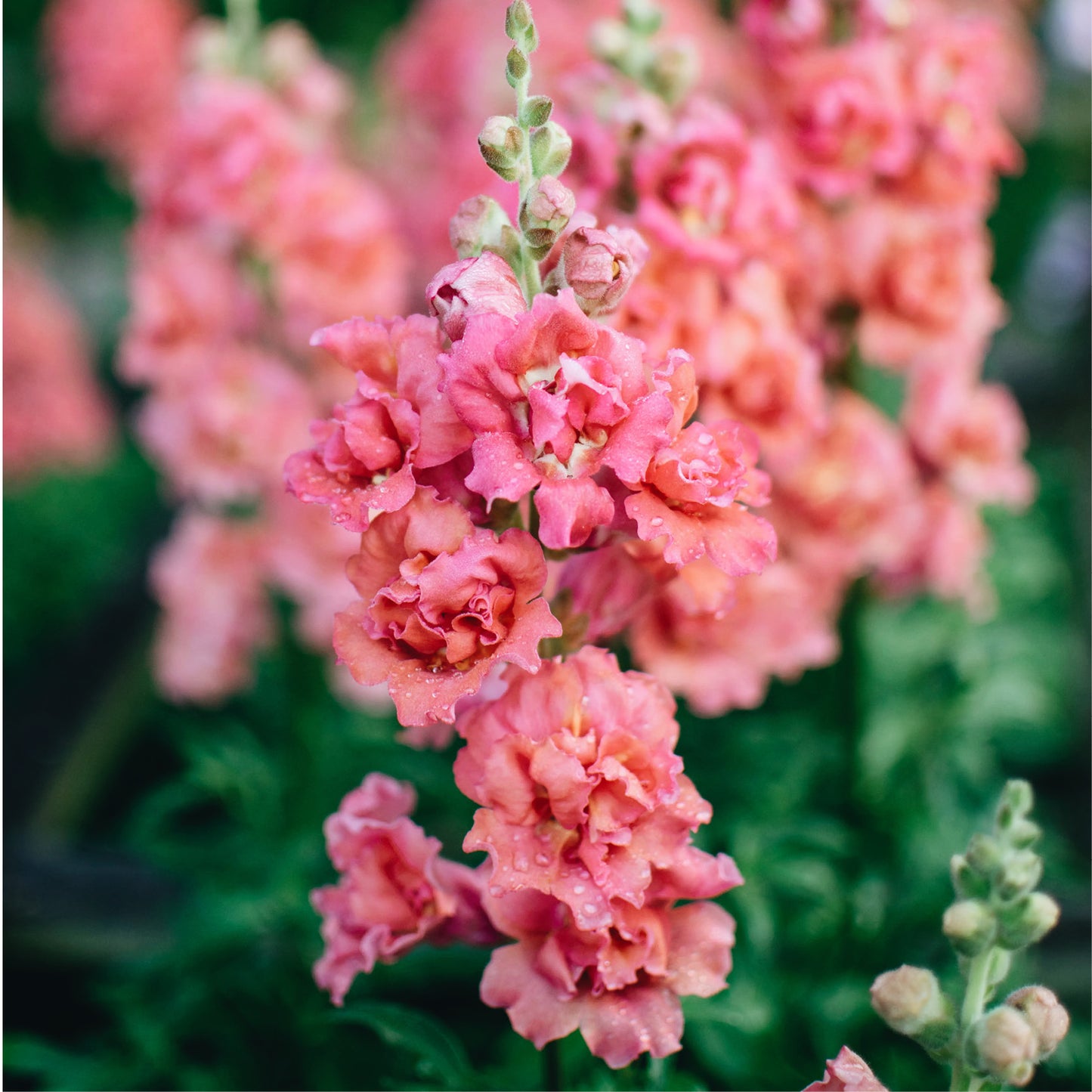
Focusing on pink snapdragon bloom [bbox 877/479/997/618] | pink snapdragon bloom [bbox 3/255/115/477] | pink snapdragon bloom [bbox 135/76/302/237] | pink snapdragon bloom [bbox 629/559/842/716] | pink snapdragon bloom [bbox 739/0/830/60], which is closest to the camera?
pink snapdragon bloom [bbox 629/559/842/716]

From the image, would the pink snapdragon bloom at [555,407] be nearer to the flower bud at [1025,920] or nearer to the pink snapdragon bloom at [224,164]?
the flower bud at [1025,920]

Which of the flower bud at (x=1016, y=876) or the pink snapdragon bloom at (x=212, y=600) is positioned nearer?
the flower bud at (x=1016, y=876)

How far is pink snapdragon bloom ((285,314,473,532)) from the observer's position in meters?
0.79

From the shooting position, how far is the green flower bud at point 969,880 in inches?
32.3

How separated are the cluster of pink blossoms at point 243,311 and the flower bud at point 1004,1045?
3.49ft

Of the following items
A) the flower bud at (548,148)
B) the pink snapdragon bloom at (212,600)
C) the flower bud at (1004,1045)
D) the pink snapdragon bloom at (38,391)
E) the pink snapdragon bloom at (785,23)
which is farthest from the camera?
the pink snapdragon bloom at (38,391)

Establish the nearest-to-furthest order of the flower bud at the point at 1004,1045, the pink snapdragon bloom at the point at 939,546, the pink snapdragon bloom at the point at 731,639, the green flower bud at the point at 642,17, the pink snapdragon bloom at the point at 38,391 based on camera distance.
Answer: the flower bud at the point at 1004,1045, the pink snapdragon bloom at the point at 731,639, the green flower bud at the point at 642,17, the pink snapdragon bloom at the point at 939,546, the pink snapdragon bloom at the point at 38,391

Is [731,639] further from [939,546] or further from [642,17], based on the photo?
[642,17]

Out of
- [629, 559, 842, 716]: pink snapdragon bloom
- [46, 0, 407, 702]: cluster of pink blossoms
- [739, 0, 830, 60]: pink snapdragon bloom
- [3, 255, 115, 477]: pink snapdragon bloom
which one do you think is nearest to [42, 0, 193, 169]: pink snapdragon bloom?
[3, 255, 115, 477]: pink snapdragon bloom

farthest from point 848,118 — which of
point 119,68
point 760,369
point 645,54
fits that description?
point 119,68

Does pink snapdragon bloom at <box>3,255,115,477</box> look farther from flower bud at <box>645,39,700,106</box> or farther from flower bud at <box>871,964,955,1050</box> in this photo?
flower bud at <box>871,964,955,1050</box>

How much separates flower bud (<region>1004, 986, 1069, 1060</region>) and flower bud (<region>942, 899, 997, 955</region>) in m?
0.05

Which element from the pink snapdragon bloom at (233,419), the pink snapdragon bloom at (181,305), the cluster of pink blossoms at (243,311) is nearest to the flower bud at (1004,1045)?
the cluster of pink blossoms at (243,311)

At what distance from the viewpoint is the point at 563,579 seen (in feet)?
3.07
